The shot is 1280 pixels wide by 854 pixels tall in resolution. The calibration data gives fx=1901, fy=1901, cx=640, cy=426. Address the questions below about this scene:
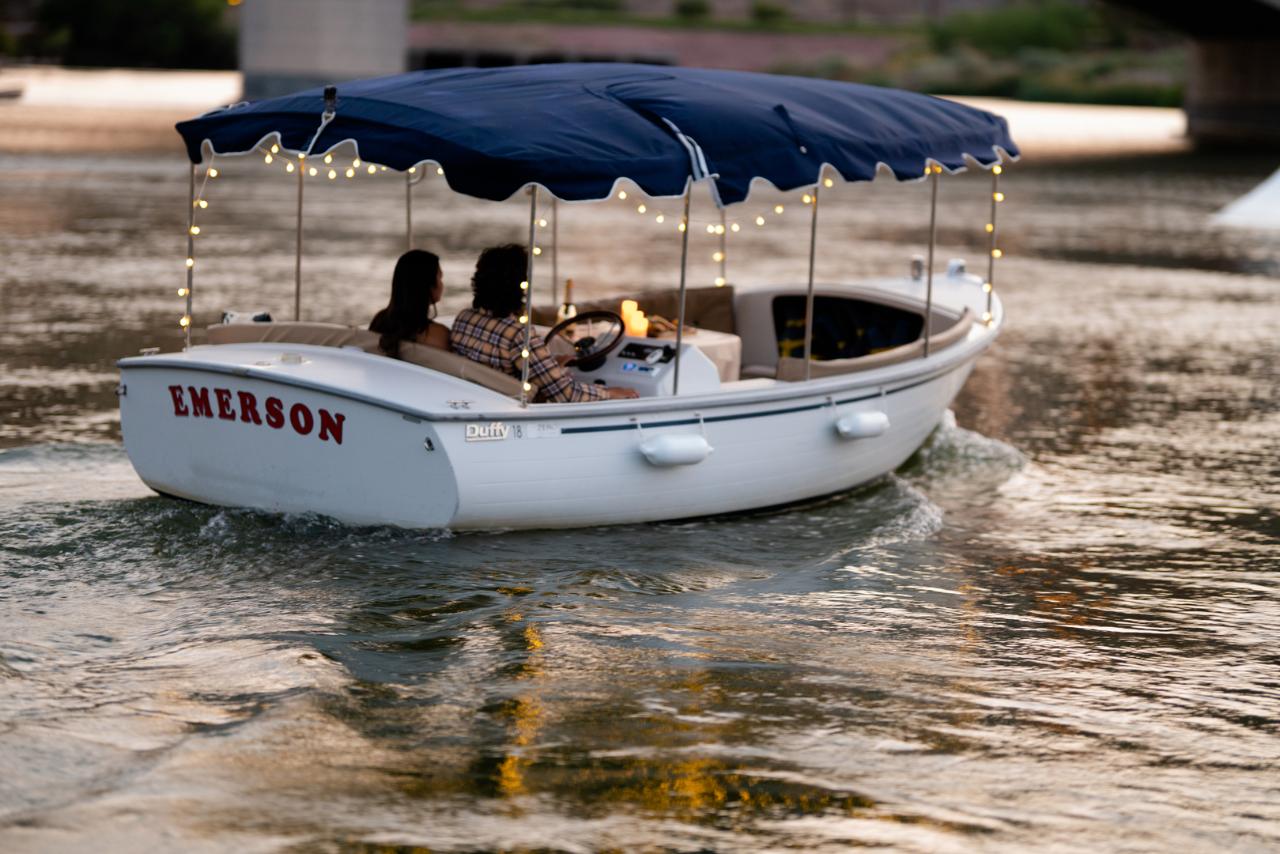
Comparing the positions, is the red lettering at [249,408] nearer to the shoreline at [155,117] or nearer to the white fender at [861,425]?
the white fender at [861,425]

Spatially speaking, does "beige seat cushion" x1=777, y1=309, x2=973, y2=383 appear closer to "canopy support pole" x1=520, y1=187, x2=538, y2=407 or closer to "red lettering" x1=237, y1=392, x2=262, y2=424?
"canopy support pole" x1=520, y1=187, x2=538, y2=407

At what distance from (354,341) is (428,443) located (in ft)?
3.62

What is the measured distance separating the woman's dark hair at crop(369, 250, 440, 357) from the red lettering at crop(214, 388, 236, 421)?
770 mm

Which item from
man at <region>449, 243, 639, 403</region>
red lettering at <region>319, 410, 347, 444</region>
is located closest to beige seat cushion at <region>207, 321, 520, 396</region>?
man at <region>449, 243, 639, 403</region>

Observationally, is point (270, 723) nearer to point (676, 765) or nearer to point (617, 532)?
point (676, 765)

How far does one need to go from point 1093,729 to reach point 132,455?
15.7 feet

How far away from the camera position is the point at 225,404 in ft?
28.3

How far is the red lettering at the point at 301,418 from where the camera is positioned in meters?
8.41

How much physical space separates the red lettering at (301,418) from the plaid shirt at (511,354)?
877mm

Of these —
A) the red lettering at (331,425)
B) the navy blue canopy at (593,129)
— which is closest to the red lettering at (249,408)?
the red lettering at (331,425)

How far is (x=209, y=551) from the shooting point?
335 inches

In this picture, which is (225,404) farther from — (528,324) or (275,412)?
(528,324)

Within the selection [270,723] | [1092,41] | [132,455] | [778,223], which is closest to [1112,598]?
[270,723]

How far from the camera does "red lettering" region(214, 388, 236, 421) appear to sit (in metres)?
8.59
